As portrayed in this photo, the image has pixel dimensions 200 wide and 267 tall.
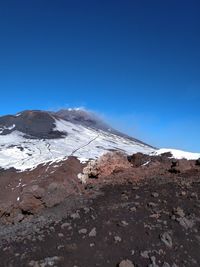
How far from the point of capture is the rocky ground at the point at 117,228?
1051 cm

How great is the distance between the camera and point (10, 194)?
31516 mm

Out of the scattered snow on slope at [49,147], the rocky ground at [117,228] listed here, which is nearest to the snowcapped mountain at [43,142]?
the scattered snow on slope at [49,147]

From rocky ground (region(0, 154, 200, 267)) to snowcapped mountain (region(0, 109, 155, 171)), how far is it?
45872 millimetres

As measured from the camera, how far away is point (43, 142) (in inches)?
3482

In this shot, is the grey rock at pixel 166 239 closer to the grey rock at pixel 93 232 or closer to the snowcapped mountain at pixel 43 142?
the grey rock at pixel 93 232

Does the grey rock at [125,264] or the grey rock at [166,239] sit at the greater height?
the grey rock at [166,239]

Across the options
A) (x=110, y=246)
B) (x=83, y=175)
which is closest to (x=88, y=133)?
(x=83, y=175)

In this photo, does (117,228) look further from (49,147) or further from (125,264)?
(49,147)

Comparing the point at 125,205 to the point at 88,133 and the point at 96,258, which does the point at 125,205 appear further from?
the point at 88,133

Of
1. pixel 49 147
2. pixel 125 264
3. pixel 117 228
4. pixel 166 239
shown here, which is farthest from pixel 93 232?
pixel 49 147

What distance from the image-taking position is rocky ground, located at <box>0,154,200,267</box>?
10.5 m

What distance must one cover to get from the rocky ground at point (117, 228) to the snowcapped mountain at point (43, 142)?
45.9m

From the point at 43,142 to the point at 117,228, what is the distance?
7770cm

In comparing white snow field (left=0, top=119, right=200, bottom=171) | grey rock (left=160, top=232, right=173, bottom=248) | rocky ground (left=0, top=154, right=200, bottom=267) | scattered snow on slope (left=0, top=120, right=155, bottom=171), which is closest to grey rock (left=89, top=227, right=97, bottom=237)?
rocky ground (left=0, top=154, right=200, bottom=267)
